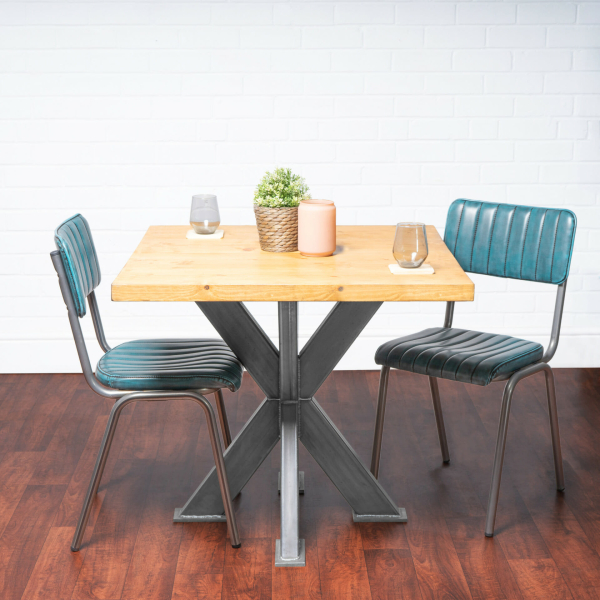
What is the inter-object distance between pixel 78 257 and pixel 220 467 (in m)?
0.69

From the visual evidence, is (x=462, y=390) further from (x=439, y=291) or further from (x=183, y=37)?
(x=183, y=37)

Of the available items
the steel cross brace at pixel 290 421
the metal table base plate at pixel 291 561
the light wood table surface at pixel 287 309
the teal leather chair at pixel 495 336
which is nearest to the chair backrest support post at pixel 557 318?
the teal leather chair at pixel 495 336

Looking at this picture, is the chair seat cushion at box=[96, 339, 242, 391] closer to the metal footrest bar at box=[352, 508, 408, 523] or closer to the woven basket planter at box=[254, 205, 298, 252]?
the woven basket planter at box=[254, 205, 298, 252]

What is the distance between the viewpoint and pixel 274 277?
72.0 inches

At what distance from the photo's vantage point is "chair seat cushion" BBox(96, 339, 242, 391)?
2.04m

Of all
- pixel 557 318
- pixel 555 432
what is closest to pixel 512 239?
pixel 557 318

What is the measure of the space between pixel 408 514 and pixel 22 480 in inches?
48.6

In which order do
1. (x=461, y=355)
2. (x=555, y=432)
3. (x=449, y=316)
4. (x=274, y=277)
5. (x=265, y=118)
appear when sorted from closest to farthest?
(x=274, y=277), (x=461, y=355), (x=555, y=432), (x=449, y=316), (x=265, y=118)

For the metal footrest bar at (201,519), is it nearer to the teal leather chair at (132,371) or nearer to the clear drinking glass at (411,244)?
the teal leather chair at (132,371)

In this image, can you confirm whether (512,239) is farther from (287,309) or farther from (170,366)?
(170,366)

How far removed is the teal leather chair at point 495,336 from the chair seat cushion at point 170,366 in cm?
48

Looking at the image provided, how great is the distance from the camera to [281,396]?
2193 millimetres

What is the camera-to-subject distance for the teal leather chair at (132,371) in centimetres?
199

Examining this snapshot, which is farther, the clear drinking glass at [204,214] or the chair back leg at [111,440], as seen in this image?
the clear drinking glass at [204,214]
